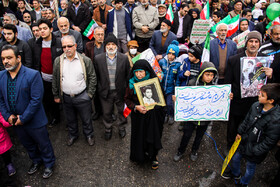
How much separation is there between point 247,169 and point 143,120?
6.18 feet

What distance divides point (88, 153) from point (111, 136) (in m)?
0.69

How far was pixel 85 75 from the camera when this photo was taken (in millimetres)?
3902

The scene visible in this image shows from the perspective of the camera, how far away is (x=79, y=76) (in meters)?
3.83

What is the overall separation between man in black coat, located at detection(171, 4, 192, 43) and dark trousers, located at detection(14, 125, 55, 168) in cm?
593

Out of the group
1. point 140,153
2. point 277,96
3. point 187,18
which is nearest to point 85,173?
point 140,153

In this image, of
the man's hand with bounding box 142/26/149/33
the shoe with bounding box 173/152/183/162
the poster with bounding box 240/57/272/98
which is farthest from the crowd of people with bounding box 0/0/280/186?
the man's hand with bounding box 142/26/149/33

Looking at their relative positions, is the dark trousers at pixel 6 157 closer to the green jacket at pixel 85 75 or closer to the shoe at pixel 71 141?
the shoe at pixel 71 141

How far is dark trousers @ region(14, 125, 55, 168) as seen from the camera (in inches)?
131

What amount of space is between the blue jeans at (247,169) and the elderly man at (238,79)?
850 millimetres

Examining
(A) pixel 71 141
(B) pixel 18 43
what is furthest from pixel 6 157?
(B) pixel 18 43

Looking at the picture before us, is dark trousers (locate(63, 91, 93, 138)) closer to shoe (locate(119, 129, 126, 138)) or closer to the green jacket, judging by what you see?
the green jacket

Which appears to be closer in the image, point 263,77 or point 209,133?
point 263,77

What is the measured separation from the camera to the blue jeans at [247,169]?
316 cm

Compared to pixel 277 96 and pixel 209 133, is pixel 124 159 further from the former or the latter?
pixel 277 96
